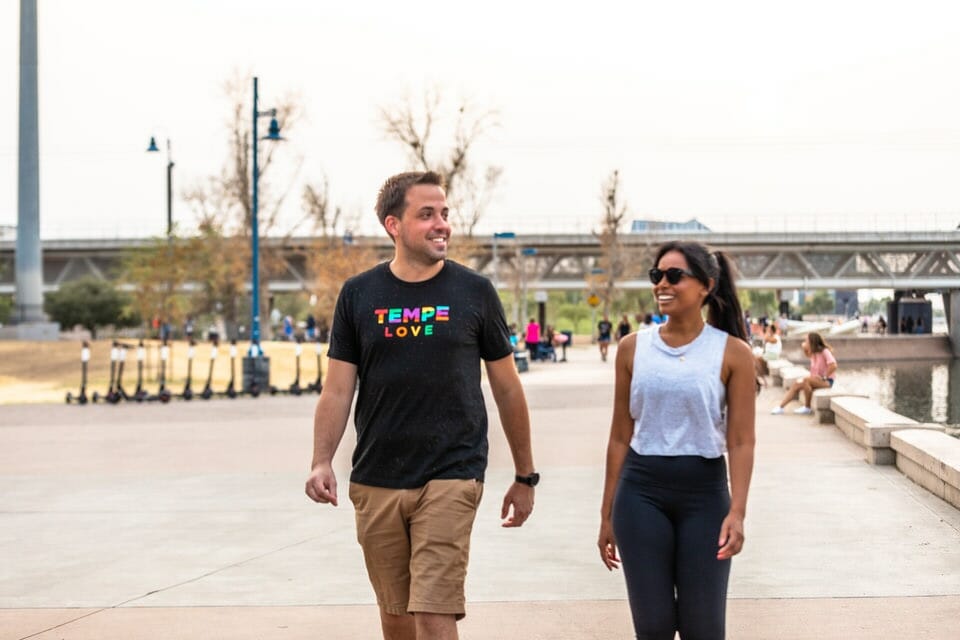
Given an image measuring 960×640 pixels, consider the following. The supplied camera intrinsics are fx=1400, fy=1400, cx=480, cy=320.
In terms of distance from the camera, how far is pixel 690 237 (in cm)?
10331

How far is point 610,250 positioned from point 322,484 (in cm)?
9408

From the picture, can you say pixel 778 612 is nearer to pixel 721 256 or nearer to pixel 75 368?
pixel 721 256

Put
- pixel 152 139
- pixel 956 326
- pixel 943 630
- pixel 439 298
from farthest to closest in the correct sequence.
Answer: pixel 956 326
pixel 152 139
pixel 943 630
pixel 439 298

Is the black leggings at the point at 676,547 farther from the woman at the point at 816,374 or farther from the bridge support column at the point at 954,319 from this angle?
the bridge support column at the point at 954,319

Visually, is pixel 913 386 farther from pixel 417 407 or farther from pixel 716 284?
pixel 417 407

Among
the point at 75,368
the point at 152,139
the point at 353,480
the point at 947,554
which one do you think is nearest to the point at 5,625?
the point at 353,480

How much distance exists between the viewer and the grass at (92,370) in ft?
114

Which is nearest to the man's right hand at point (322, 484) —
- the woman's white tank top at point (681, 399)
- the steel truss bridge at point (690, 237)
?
the woman's white tank top at point (681, 399)

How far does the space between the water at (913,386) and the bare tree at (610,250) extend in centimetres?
2195

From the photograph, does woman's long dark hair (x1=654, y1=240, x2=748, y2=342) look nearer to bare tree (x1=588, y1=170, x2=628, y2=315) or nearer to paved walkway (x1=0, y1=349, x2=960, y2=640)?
paved walkway (x1=0, y1=349, x2=960, y2=640)

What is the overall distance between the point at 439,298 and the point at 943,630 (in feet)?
11.2

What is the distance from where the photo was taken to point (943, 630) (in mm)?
6863

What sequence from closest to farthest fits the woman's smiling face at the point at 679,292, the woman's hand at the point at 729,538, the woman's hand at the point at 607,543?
the woman's hand at the point at 729,538, the woman's smiling face at the point at 679,292, the woman's hand at the point at 607,543

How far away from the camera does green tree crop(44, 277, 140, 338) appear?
3516 inches
